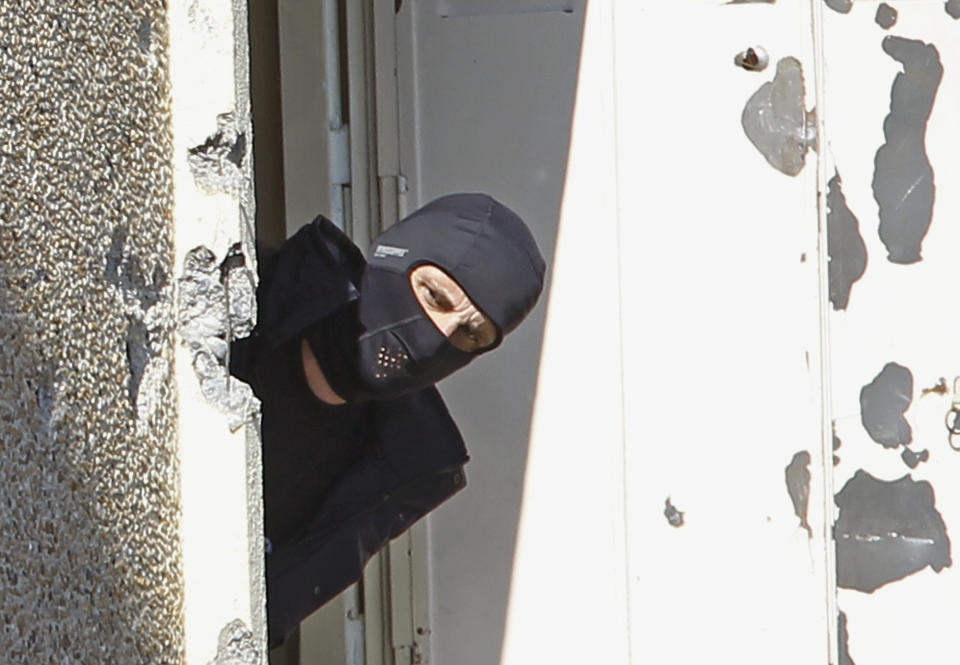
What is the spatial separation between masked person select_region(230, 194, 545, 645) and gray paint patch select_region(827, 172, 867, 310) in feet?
2.95

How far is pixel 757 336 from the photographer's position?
8.96 feet

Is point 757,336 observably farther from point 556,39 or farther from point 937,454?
point 556,39

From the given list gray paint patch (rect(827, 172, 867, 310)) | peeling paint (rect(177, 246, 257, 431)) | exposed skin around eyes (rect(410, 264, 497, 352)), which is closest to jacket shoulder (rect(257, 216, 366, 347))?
exposed skin around eyes (rect(410, 264, 497, 352))

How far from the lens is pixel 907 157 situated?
8.93 ft

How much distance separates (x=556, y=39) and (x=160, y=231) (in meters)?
1.70

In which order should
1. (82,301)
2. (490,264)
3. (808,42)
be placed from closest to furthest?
1. (82,301)
2. (490,264)
3. (808,42)

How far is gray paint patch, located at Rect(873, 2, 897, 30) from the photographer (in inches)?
105

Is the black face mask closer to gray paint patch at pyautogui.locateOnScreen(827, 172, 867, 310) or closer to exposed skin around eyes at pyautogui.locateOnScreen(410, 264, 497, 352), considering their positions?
exposed skin around eyes at pyautogui.locateOnScreen(410, 264, 497, 352)

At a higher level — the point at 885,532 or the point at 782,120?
the point at 782,120

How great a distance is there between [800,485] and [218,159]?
73.2 inches

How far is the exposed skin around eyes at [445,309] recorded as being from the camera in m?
1.94

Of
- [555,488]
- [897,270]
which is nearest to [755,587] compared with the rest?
[555,488]

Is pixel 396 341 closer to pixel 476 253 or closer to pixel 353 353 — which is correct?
pixel 353 353

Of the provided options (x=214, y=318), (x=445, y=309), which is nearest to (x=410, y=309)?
(x=445, y=309)
